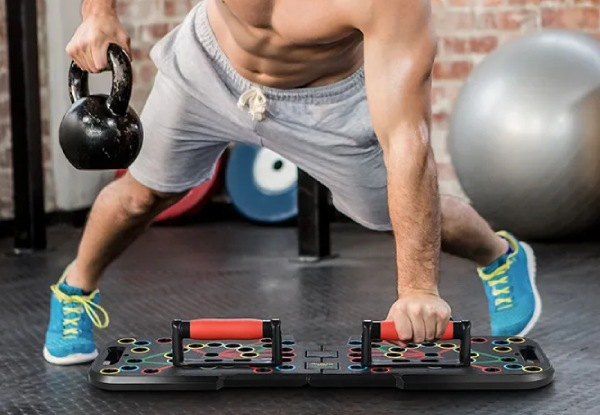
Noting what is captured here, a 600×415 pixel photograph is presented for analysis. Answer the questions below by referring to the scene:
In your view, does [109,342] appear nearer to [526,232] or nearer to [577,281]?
[577,281]

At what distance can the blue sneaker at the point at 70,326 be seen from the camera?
6.69ft

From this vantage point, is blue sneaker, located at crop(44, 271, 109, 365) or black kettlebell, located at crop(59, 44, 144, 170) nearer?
black kettlebell, located at crop(59, 44, 144, 170)

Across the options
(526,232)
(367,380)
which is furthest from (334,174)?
(526,232)

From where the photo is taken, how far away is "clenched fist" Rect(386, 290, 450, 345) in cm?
133

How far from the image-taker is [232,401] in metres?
1.79

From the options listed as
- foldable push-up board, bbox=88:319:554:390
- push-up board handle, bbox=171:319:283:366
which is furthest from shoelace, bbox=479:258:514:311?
push-up board handle, bbox=171:319:283:366

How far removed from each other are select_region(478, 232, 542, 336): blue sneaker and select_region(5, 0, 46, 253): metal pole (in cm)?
174

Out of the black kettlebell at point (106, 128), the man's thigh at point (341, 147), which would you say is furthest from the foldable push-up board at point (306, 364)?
the black kettlebell at point (106, 128)

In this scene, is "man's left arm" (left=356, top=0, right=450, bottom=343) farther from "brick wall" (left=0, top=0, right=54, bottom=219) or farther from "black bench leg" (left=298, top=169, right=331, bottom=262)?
"brick wall" (left=0, top=0, right=54, bottom=219)

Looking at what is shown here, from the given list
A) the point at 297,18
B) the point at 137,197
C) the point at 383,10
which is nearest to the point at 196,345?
the point at 137,197

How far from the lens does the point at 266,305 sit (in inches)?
102

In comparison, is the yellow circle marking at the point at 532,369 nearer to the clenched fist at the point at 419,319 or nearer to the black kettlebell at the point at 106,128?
the clenched fist at the point at 419,319

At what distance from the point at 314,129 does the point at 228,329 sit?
381 mm

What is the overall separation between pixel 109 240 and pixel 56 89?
2.04 meters
